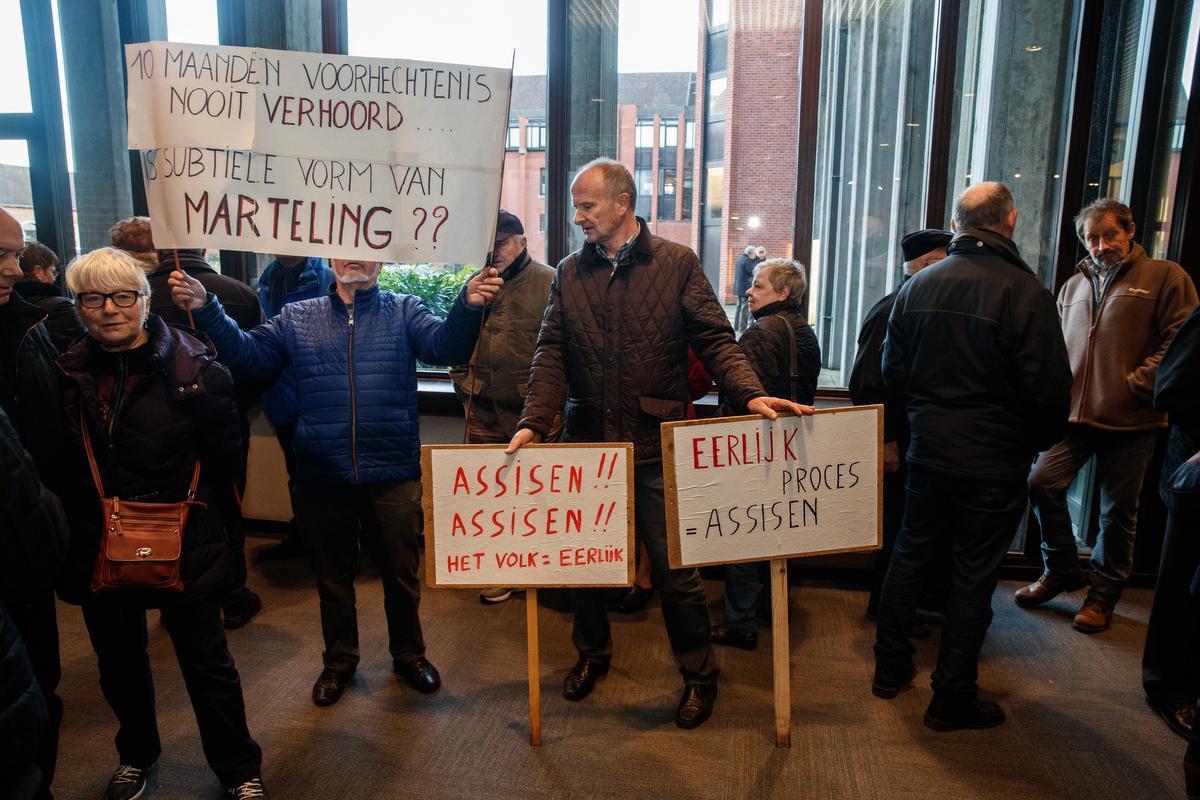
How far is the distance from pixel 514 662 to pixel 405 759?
0.67 metres

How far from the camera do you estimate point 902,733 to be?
246 cm

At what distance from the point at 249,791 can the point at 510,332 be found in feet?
6.07

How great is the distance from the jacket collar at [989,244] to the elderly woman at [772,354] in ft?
2.19

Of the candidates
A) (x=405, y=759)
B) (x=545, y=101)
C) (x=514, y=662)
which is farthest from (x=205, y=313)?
(x=545, y=101)

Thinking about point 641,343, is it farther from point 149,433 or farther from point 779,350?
point 149,433

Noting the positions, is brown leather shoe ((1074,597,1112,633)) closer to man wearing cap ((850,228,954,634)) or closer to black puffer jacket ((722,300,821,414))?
man wearing cap ((850,228,954,634))

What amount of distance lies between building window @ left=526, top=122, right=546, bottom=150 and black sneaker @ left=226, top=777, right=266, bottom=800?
322 cm

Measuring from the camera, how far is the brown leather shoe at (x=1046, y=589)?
11.1 feet

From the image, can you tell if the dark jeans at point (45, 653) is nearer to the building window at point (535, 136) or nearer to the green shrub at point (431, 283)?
the green shrub at point (431, 283)

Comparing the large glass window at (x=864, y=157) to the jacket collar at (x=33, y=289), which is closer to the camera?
the jacket collar at (x=33, y=289)

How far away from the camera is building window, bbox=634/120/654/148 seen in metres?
4.20

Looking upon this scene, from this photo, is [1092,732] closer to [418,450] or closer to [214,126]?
[418,450]

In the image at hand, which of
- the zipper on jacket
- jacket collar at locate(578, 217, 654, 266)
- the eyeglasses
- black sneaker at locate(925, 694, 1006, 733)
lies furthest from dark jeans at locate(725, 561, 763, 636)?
the eyeglasses

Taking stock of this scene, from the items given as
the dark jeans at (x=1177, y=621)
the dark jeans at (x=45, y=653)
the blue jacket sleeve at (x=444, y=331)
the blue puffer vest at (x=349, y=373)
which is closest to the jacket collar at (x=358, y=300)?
the blue puffer vest at (x=349, y=373)
